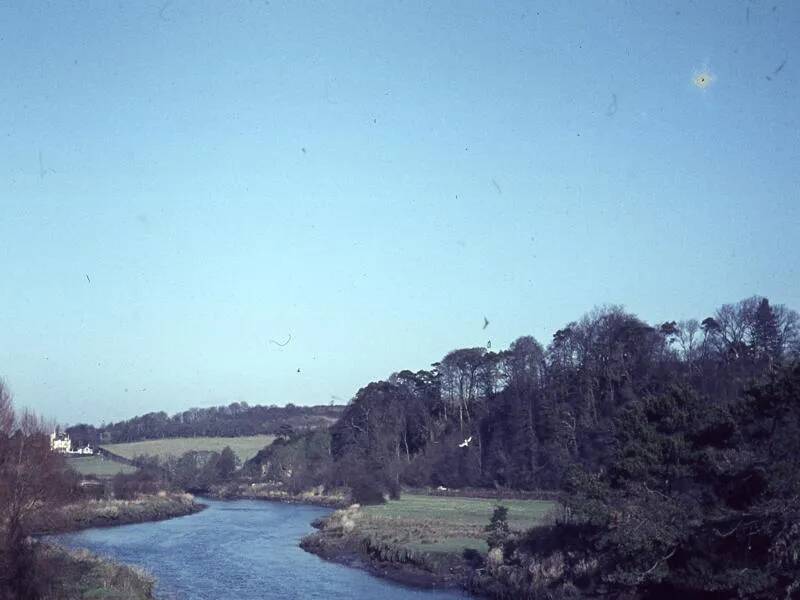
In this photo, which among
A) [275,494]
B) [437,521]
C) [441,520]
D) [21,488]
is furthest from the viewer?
[275,494]

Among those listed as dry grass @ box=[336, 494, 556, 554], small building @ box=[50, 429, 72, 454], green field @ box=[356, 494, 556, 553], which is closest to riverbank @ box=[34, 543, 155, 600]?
small building @ box=[50, 429, 72, 454]

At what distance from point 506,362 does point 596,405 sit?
20489mm

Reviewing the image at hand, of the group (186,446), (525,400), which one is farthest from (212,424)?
(525,400)

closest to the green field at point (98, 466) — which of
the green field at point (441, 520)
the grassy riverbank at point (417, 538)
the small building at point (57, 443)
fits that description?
the small building at point (57, 443)

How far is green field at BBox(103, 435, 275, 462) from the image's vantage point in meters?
115

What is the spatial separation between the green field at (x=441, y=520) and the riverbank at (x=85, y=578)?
14013 millimetres

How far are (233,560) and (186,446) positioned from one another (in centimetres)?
8266

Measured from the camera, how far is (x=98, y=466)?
9700 cm

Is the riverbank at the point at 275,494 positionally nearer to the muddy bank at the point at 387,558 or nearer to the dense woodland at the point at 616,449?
A: the dense woodland at the point at 616,449

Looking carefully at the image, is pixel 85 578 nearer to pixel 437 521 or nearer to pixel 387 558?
pixel 387 558

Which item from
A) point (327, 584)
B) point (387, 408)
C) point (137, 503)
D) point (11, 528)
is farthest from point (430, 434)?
point (11, 528)

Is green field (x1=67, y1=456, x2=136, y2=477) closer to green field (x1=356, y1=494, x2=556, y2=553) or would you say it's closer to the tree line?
the tree line

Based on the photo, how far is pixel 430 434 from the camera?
96.0 meters

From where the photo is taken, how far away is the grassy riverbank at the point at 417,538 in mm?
36906
